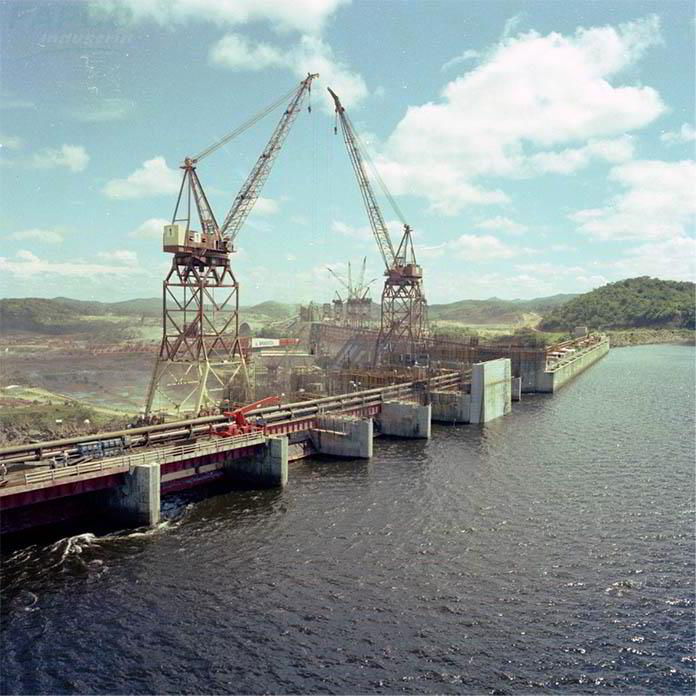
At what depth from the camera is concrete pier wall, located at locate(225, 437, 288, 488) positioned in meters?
47.1

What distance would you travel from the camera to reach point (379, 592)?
3028 cm

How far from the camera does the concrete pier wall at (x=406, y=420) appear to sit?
65.4m

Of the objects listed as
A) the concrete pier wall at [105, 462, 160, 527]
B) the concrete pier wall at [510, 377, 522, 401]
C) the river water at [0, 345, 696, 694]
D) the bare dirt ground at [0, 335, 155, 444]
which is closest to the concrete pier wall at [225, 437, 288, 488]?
the river water at [0, 345, 696, 694]

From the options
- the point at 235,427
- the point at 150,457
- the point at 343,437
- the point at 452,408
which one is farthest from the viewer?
the point at 452,408

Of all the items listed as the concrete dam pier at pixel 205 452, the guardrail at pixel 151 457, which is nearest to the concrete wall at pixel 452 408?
the concrete dam pier at pixel 205 452

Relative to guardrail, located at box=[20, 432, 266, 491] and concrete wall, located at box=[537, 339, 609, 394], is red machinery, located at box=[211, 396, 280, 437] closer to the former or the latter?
guardrail, located at box=[20, 432, 266, 491]

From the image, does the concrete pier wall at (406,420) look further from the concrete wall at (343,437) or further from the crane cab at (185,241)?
the crane cab at (185,241)

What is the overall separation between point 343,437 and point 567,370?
2876 inches

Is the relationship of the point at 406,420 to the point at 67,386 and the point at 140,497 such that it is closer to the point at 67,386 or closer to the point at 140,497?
the point at 140,497

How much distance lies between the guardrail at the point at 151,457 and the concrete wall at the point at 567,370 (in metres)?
66.0

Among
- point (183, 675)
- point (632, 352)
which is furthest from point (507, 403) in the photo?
point (632, 352)

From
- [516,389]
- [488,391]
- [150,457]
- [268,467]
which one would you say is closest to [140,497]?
[150,457]

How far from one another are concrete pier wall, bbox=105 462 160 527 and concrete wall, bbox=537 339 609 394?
77.4m

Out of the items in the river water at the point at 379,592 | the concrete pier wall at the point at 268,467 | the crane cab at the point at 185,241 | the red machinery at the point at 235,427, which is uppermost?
the crane cab at the point at 185,241
